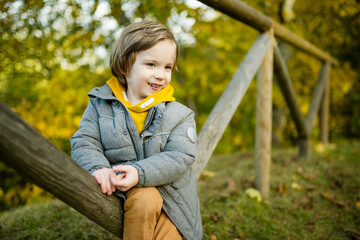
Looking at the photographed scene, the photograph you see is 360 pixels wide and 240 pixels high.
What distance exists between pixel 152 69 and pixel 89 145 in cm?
52

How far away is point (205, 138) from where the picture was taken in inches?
74.6

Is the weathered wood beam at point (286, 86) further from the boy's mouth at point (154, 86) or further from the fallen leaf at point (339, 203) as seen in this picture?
the boy's mouth at point (154, 86)

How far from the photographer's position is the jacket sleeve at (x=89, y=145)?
122cm

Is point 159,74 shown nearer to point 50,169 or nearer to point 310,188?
point 50,169

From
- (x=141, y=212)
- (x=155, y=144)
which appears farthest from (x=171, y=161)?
(x=141, y=212)

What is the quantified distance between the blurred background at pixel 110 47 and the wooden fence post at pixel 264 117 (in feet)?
2.88

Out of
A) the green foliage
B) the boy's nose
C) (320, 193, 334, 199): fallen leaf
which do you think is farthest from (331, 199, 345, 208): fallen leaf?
the boy's nose

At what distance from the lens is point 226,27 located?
4.84m

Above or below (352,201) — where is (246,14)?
above

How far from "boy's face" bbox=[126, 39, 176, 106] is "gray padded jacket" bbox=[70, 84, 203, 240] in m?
0.14

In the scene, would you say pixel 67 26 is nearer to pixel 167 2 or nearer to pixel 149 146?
pixel 167 2

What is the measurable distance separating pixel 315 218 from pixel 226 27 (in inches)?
142

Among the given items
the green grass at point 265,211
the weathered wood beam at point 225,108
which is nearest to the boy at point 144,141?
the weathered wood beam at point 225,108

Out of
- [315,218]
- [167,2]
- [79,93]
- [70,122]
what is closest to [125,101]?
[167,2]
